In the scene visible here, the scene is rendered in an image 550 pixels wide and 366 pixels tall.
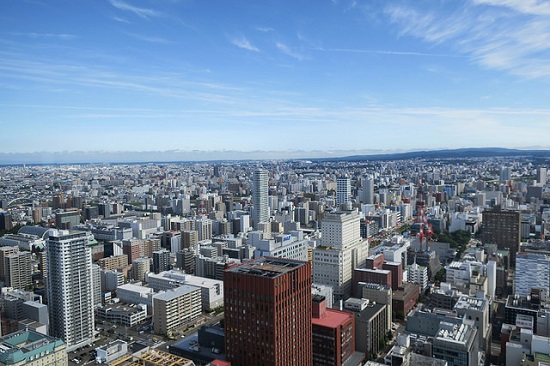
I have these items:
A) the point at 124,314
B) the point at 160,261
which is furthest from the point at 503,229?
the point at 124,314

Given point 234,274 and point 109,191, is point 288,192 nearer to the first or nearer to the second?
point 109,191

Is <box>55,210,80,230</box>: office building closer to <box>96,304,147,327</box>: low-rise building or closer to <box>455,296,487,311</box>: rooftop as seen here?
<box>96,304,147,327</box>: low-rise building

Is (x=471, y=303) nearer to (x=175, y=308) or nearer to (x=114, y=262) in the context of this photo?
(x=175, y=308)

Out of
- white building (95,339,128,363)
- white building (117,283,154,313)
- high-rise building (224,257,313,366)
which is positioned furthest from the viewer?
white building (117,283,154,313)

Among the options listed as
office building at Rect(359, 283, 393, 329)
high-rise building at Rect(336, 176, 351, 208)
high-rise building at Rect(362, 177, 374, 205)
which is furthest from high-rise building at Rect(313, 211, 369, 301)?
high-rise building at Rect(362, 177, 374, 205)

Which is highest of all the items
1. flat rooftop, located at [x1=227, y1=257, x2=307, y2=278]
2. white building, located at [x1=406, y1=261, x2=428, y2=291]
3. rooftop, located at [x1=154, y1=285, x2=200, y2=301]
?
flat rooftop, located at [x1=227, y1=257, x2=307, y2=278]

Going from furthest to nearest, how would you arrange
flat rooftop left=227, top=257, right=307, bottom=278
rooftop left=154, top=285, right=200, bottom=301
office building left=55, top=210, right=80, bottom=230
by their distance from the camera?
office building left=55, top=210, right=80, bottom=230 → rooftop left=154, top=285, right=200, bottom=301 → flat rooftop left=227, top=257, right=307, bottom=278

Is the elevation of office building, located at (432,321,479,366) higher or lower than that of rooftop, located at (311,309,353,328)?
lower
